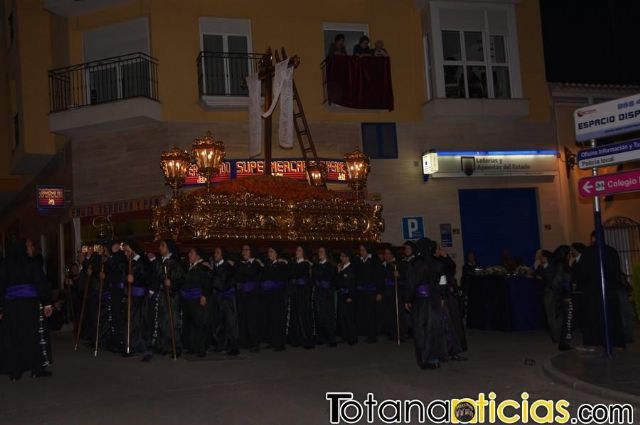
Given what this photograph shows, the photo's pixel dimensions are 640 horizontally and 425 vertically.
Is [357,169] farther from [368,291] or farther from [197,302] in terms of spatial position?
[197,302]

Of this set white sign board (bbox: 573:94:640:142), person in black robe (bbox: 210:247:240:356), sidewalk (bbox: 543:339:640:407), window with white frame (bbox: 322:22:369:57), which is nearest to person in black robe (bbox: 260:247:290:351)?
person in black robe (bbox: 210:247:240:356)

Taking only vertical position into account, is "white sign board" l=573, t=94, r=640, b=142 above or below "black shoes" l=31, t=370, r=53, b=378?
above

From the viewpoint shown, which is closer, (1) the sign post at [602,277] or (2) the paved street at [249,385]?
(2) the paved street at [249,385]

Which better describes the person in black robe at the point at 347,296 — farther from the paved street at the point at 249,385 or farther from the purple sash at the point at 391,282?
the paved street at the point at 249,385

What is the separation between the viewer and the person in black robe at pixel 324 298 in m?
14.7

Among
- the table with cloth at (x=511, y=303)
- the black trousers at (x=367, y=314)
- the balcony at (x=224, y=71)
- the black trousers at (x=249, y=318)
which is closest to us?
the black trousers at (x=249, y=318)

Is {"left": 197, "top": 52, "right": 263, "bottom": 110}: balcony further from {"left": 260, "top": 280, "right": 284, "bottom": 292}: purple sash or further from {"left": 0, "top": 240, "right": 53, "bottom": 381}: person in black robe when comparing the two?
{"left": 0, "top": 240, "right": 53, "bottom": 381}: person in black robe

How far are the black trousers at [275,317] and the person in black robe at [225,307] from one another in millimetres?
651

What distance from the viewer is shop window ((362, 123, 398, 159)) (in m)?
21.8

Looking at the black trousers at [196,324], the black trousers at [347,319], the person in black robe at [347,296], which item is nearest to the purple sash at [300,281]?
the person in black robe at [347,296]

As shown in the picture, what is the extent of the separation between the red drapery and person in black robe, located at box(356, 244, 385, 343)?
6.99 metres

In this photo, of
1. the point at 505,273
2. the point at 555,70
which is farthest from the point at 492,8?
the point at 505,273

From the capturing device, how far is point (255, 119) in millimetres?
17797

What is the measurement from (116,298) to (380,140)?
9999 mm
